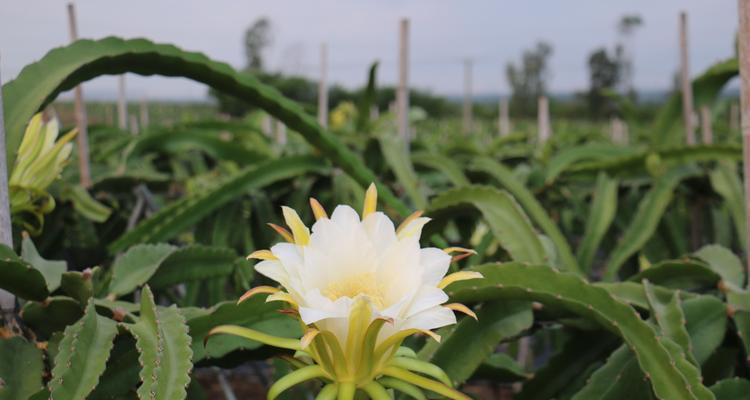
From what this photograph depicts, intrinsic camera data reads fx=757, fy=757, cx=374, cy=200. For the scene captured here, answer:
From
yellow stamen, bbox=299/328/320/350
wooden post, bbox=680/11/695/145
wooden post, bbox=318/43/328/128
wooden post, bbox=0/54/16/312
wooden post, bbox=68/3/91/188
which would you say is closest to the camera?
yellow stamen, bbox=299/328/320/350

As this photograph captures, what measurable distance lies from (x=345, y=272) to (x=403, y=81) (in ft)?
3.06

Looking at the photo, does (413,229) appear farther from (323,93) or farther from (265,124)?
(265,124)

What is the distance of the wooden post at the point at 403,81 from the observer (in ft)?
4.12

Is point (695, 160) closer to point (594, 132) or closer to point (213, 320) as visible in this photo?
point (213, 320)

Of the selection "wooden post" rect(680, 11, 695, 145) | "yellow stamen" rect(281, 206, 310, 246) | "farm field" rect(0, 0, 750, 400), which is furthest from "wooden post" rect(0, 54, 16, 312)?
"wooden post" rect(680, 11, 695, 145)

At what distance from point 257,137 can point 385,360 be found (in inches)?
49.4

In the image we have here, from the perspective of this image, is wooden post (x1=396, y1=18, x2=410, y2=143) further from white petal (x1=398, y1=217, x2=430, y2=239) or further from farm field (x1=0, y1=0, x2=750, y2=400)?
white petal (x1=398, y1=217, x2=430, y2=239)

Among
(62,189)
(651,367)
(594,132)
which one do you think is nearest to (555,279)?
(651,367)

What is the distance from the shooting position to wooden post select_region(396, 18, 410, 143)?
1.25m

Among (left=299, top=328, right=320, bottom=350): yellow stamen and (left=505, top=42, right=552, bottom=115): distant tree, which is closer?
(left=299, top=328, right=320, bottom=350): yellow stamen

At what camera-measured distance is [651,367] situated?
467 millimetres

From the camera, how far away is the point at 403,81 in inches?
50.2

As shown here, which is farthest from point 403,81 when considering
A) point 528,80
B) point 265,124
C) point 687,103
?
point 528,80

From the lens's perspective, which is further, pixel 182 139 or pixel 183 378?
pixel 182 139
